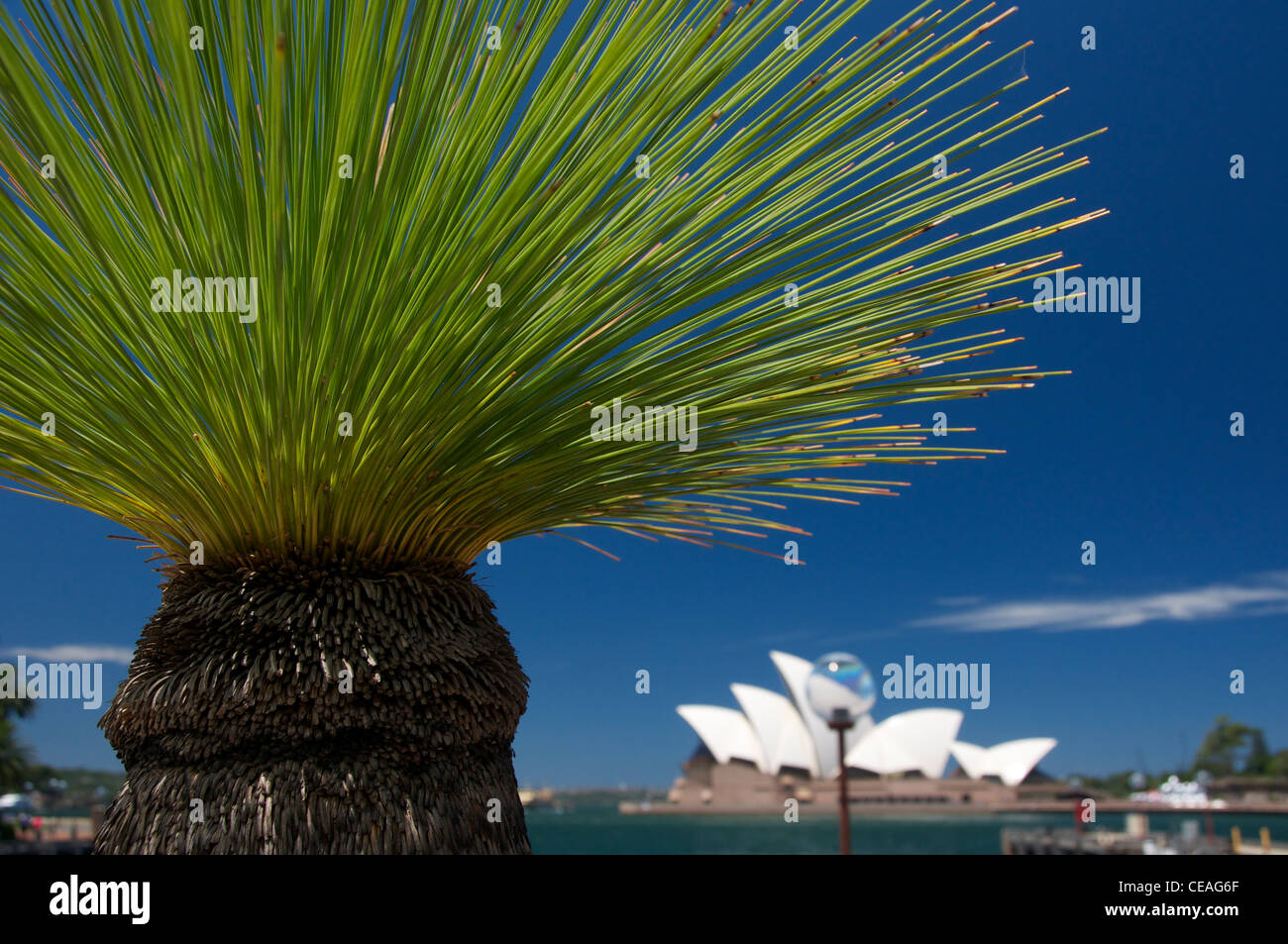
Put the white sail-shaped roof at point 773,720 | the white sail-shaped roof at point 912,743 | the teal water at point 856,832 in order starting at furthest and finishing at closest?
the teal water at point 856,832
the white sail-shaped roof at point 912,743
the white sail-shaped roof at point 773,720

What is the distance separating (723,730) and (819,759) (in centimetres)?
438

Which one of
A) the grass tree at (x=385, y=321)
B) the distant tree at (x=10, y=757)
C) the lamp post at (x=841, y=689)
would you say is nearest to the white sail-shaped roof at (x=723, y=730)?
the distant tree at (x=10, y=757)

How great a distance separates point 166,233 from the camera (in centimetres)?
105

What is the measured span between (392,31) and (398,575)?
0.71 m

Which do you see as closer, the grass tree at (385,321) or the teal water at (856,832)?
the grass tree at (385,321)

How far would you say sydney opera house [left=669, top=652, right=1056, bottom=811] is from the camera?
35.4m

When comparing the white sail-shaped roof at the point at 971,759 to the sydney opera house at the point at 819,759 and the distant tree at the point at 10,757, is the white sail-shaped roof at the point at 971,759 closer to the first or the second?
the sydney opera house at the point at 819,759

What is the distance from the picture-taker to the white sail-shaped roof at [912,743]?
132ft

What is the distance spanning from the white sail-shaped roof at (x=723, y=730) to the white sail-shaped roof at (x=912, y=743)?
737cm

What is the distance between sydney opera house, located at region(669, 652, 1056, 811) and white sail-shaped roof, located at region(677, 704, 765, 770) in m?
0.04

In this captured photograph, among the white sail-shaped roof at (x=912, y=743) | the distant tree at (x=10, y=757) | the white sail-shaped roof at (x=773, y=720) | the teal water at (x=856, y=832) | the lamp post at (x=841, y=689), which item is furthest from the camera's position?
the teal water at (x=856, y=832)

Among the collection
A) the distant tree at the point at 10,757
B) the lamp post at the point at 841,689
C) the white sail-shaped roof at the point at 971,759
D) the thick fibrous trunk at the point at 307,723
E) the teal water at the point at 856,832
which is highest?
the thick fibrous trunk at the point at 307,723
